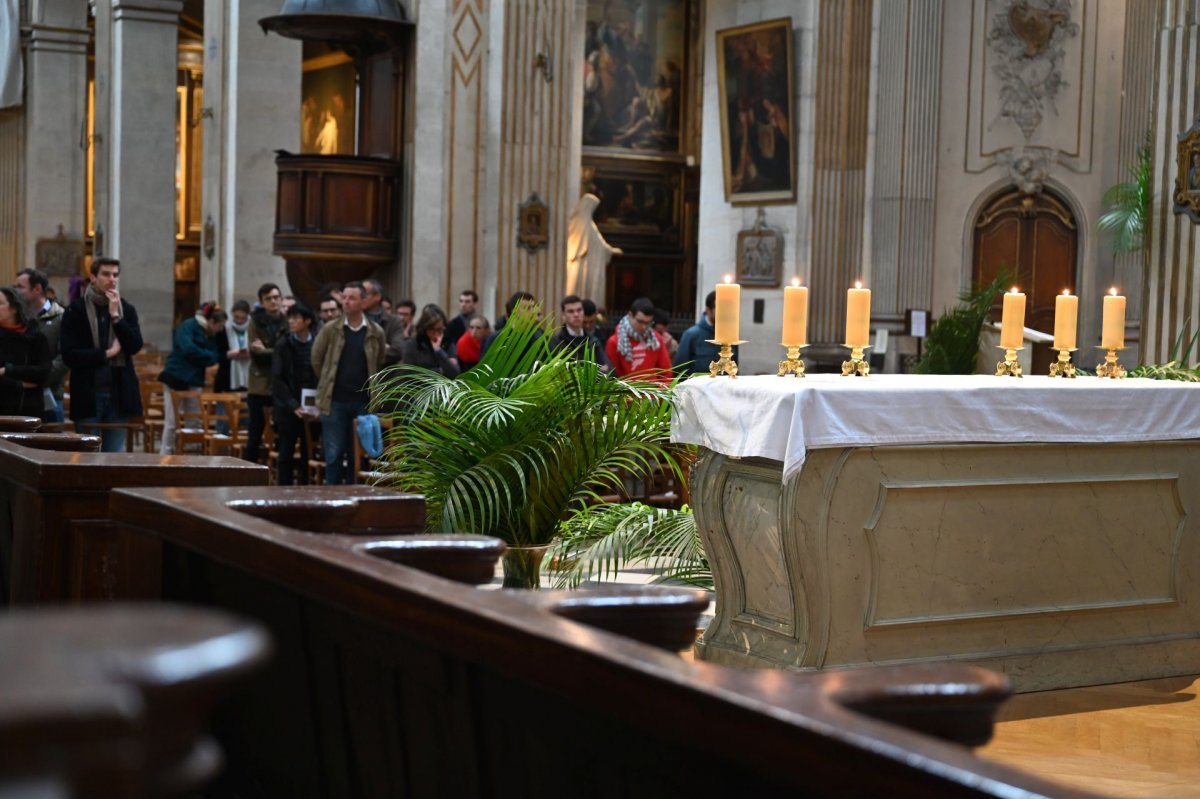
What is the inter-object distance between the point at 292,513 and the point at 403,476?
2868 millimetres

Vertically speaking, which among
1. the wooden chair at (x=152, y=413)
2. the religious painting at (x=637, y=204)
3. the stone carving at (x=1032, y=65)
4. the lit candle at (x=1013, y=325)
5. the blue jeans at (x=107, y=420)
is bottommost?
the wooden chair at (x=152, y=413)

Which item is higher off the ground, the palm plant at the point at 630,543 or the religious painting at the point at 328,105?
the religious painting at the point at 328,105

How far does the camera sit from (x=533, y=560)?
5414mm

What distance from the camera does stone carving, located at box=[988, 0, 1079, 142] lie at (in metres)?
18.5

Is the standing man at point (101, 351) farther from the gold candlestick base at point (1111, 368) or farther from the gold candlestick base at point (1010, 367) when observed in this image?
the gold candlestick base at point (1111, 368)

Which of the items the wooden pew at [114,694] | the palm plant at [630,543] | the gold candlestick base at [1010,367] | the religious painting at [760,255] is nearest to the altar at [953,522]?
the gold candlestick base at [1010,367]

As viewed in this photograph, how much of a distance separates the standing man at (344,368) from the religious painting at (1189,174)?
5098 millimetres

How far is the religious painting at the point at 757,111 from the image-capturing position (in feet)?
57.9

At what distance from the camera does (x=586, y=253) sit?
1870cm

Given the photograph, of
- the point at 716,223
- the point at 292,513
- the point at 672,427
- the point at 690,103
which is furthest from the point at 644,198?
the point at 292,513

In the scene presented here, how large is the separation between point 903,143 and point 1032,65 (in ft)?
6.19

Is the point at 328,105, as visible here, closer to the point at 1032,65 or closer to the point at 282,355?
the point at 282,355

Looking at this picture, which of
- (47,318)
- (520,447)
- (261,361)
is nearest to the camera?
(520,447)

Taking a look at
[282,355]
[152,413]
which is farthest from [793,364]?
[152,413]
